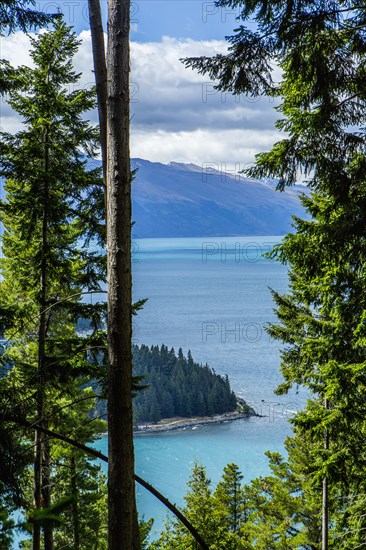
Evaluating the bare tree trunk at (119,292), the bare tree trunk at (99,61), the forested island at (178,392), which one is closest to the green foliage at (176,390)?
the forested island at (178,392)

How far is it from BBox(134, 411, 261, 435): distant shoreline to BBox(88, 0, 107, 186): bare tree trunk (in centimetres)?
6214

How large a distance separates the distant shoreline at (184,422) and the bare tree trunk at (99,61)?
6214 cm

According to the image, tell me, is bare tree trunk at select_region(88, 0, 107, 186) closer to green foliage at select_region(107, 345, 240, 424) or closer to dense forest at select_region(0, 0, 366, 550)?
dense forest at select_region(0, 0, 366, 550)

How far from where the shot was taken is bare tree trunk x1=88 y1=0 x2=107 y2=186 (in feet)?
15.5

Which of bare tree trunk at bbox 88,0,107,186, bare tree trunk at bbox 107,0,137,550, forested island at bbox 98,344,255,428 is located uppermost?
bare tree trunk at bbox 88,0,107,186

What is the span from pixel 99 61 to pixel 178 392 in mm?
69956

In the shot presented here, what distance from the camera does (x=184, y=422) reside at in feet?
225

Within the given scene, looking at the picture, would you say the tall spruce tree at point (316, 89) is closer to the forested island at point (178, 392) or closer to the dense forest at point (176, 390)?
the forested island at point (178, 392)

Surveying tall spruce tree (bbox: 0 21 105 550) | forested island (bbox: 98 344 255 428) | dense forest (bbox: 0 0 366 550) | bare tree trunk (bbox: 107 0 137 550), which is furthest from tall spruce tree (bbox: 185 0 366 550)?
forested island (bbox: 98 344 255 428)

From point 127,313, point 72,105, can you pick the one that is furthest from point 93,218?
point 127,313

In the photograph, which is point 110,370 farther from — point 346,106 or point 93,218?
point 93,218

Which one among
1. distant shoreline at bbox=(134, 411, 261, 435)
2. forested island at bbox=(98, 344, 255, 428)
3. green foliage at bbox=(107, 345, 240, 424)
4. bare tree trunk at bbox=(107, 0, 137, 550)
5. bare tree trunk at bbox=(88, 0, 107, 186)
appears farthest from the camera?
green foliage at bbox=(107, 345, 240, 424)

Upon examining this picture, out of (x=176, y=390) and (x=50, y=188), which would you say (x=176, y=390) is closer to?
(x=176, y=390)

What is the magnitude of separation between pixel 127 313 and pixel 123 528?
53.0 inches
